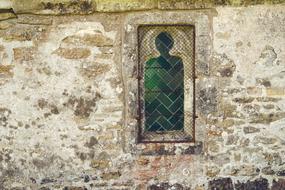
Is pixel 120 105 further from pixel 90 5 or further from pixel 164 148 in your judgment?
pixel 90 5

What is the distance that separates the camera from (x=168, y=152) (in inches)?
183

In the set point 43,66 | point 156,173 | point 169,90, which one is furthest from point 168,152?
point 43,66

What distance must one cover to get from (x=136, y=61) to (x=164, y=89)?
0.42 m

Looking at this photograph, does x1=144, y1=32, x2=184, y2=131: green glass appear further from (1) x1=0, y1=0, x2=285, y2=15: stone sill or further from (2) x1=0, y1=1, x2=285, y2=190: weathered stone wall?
(1) x1=0, y1=0, x2=285, y2=15: stone sill

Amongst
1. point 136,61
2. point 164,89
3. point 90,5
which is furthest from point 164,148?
point 90,5

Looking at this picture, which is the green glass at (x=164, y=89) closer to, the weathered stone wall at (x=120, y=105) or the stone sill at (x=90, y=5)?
the weathered stone wall at (x=120, y=105)

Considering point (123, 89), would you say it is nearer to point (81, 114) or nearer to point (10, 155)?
point (81, 114)

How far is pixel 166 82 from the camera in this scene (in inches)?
185

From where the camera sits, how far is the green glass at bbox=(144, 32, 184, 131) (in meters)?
4.67

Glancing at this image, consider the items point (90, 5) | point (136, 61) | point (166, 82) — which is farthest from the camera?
point (166, 82)

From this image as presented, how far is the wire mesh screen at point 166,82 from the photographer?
4.63 m

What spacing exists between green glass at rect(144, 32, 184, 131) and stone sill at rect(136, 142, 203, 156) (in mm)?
206

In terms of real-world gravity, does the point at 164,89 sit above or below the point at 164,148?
above

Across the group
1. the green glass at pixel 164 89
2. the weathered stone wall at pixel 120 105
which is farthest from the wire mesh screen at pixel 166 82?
the weathered stone wall at pixel 120 105
